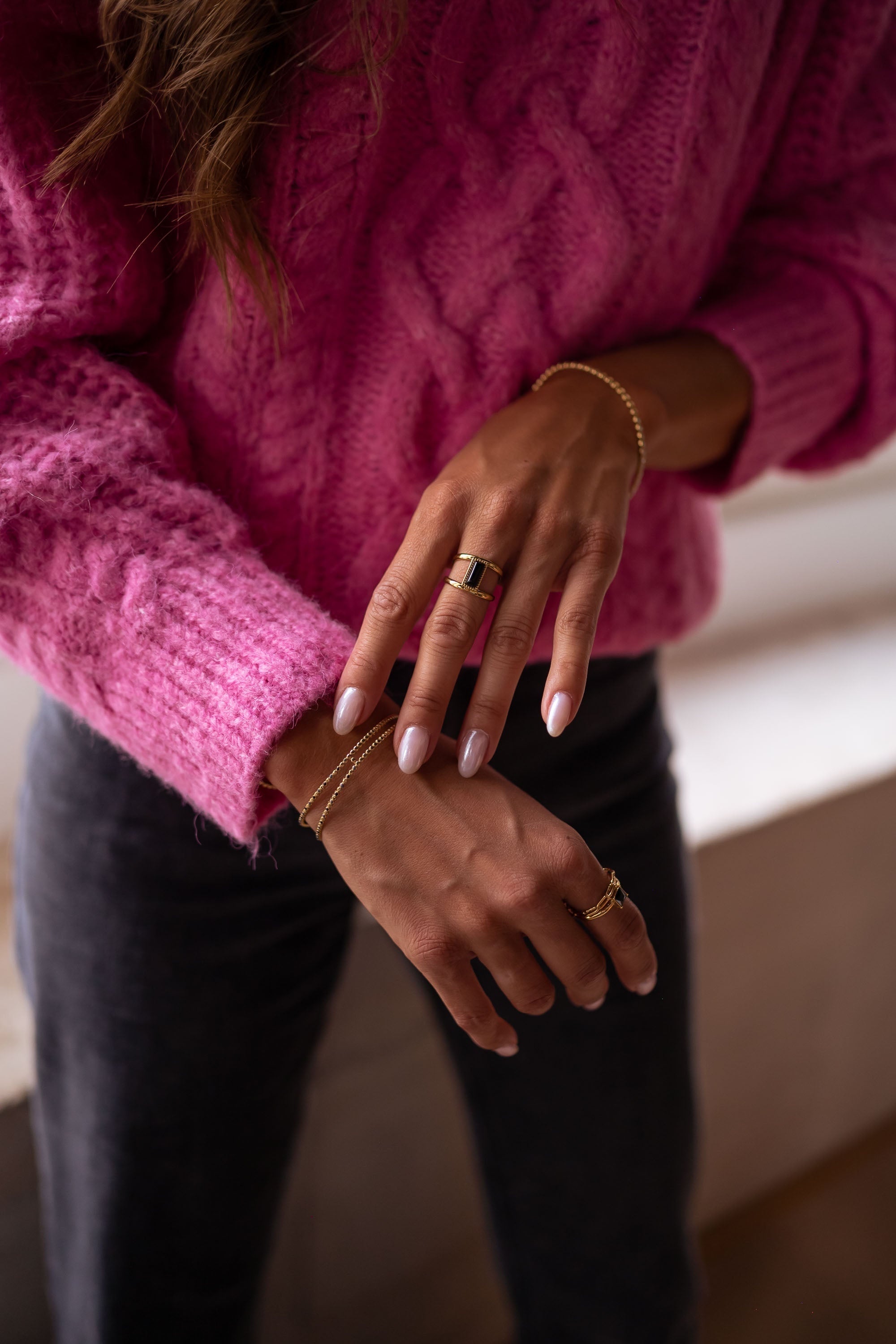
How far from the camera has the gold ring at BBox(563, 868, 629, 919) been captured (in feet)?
1.25

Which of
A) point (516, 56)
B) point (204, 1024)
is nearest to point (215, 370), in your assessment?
point (516, 56)

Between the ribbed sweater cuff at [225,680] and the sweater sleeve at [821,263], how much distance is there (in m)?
0.31

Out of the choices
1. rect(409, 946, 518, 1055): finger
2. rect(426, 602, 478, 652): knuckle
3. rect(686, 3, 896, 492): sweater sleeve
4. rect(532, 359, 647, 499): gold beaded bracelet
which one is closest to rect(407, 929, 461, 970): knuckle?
rect(409, 946, 518, 1055): finger

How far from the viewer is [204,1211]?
0.60 meters

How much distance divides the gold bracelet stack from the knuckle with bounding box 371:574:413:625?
44 millimetres

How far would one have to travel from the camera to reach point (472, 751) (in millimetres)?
388

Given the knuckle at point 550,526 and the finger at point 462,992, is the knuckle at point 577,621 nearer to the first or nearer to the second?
the knuckle at point 550,526

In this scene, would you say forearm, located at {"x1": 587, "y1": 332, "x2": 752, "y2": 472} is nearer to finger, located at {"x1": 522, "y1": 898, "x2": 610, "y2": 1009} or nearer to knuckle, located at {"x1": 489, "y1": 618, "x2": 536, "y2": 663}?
knuckle, located at {"x1": 489, "y1": 618, "x2": 536, "y2": 663}

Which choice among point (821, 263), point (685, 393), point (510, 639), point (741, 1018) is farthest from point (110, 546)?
point (741, 1018)

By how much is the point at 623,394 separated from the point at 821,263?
22 cm

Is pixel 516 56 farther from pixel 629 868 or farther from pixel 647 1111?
pixel 647 1111

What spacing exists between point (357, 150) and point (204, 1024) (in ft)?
1.59

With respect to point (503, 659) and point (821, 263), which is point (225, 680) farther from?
point (821, 263)

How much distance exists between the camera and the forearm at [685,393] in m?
0.49
